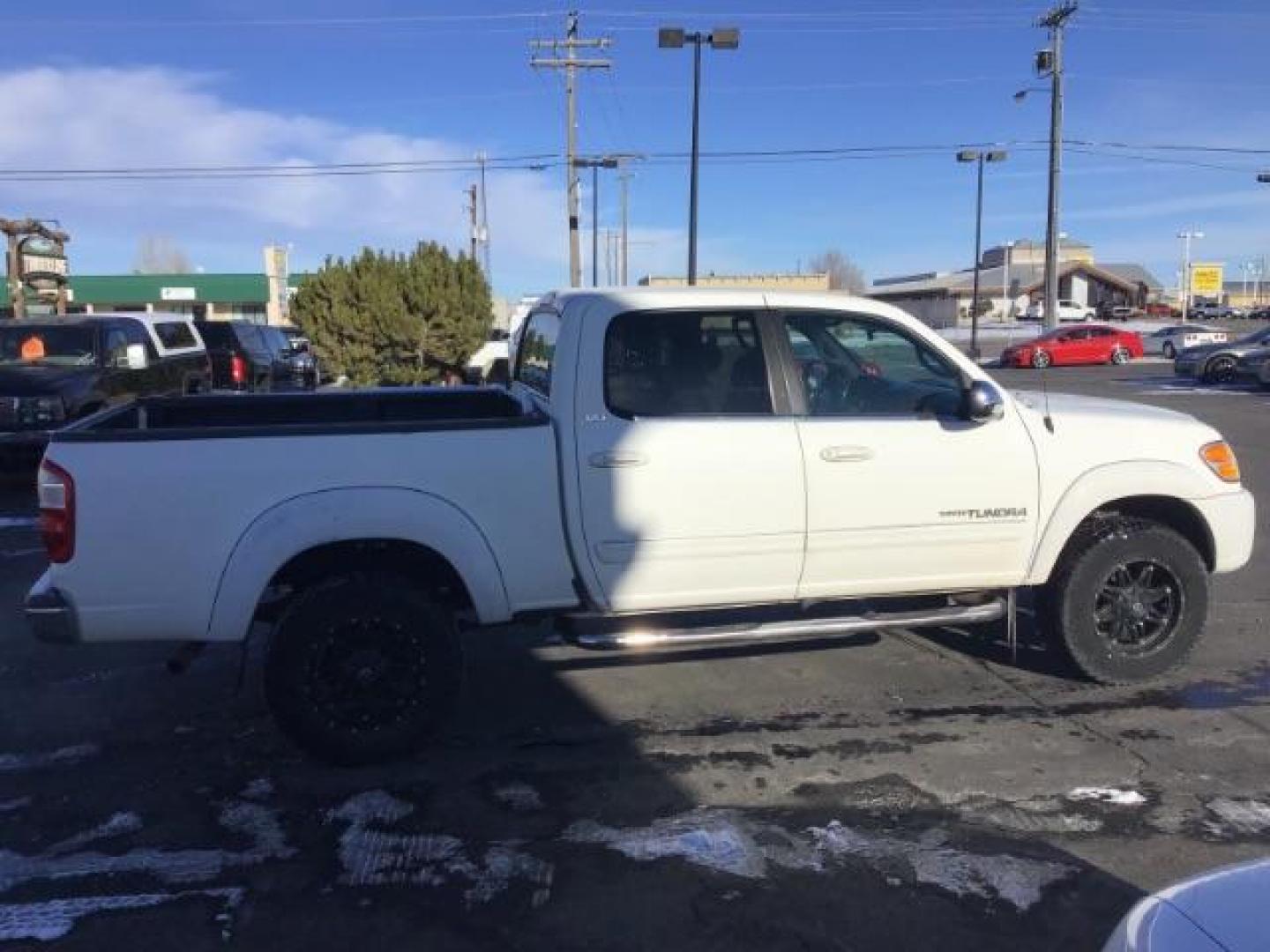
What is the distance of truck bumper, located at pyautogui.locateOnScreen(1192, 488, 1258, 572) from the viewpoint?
529 centimetres

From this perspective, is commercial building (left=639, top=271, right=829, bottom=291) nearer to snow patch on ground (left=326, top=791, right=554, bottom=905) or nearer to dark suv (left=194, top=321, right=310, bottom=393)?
snow patch on ground (left=326, top=791, right=554, bottom=905)

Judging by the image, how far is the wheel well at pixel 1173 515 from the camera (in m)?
5.30

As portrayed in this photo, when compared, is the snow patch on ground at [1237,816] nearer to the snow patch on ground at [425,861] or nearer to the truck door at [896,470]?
the truck door at [896,470]

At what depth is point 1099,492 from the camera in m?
5.09

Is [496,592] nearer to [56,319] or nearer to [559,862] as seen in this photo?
[559,862]

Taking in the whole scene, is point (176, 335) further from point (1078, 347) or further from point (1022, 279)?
point (1022, 279)

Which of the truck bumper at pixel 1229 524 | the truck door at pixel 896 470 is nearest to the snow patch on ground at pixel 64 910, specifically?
the truck door at pixel 896 470

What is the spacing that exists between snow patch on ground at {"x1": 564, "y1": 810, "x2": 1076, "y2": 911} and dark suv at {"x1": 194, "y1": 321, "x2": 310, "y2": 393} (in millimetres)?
15145

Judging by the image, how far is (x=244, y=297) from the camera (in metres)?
72.5

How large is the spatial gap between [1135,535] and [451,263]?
15756mm

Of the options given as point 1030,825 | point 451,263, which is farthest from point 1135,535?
point 451,263

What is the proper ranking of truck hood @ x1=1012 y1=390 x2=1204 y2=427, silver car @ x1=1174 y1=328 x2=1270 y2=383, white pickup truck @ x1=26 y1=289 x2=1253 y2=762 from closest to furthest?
white pickup truck @ x1=26 y1=289 x2=1253 y2=762
truck hood @ x1=1012 y1=390 x2=1204 y2=427
silver car @ x1=1174 y1=328 x2=1270 y2=383

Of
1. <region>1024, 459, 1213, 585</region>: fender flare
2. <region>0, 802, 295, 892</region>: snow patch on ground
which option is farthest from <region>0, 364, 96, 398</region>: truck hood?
A: <region>1024, 459, 1213, 585</region>: fender flare

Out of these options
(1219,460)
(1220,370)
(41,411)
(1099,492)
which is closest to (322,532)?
(1099,492)
